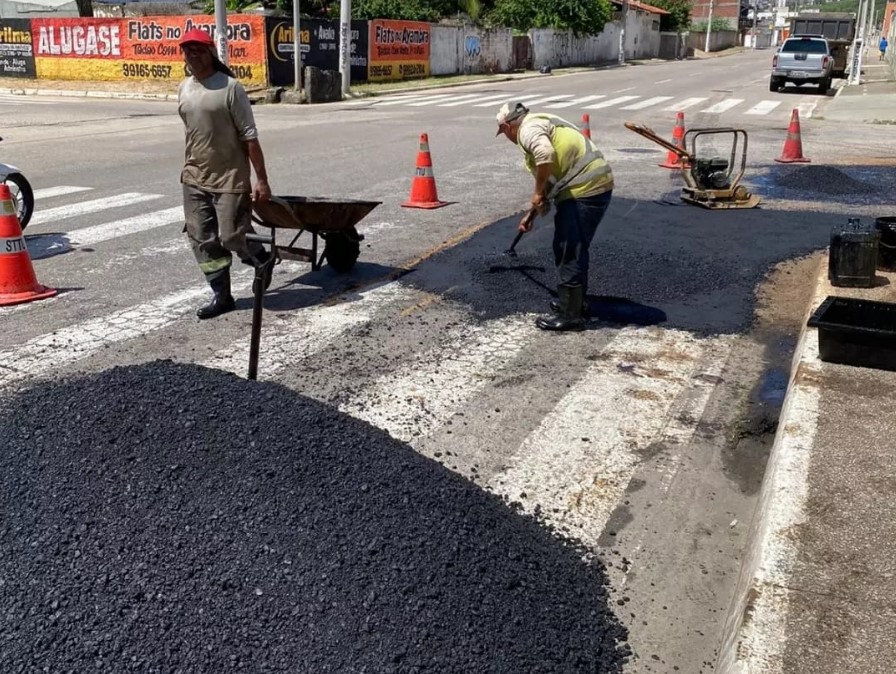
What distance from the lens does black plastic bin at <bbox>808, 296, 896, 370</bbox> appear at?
493 centimetres

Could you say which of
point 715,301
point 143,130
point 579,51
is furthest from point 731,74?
point 715,301

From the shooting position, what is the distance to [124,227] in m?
9.20

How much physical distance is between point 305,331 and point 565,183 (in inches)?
81.7

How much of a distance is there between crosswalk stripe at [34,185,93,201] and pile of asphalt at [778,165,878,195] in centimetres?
945

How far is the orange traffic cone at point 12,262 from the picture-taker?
6.70 metres

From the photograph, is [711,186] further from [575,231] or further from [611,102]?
[611,102]

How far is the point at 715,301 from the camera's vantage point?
7148 mm

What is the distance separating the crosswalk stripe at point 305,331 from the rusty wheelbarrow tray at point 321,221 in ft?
1.73

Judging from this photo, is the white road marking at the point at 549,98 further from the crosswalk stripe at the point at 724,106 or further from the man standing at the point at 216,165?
the man standing at the point at 216,165

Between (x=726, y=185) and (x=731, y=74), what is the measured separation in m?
37.1

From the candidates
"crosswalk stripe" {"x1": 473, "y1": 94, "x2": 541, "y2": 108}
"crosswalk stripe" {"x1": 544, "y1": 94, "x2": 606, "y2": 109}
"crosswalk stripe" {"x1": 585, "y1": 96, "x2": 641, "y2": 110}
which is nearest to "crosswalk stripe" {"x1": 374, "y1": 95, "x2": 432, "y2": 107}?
"crosswalk stripe" {"x1": 473, "y1": 94, "x2": 541, "y2": 108}

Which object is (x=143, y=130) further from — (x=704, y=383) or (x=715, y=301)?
(x=704, y=383)

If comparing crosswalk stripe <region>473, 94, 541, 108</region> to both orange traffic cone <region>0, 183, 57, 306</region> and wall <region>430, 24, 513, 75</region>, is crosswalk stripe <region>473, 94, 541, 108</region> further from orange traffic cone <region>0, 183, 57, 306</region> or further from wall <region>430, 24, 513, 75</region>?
orange traffic cone <region>0, 183, 57, 306</region>

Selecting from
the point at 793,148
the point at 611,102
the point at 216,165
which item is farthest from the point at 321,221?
the point at 611,102
